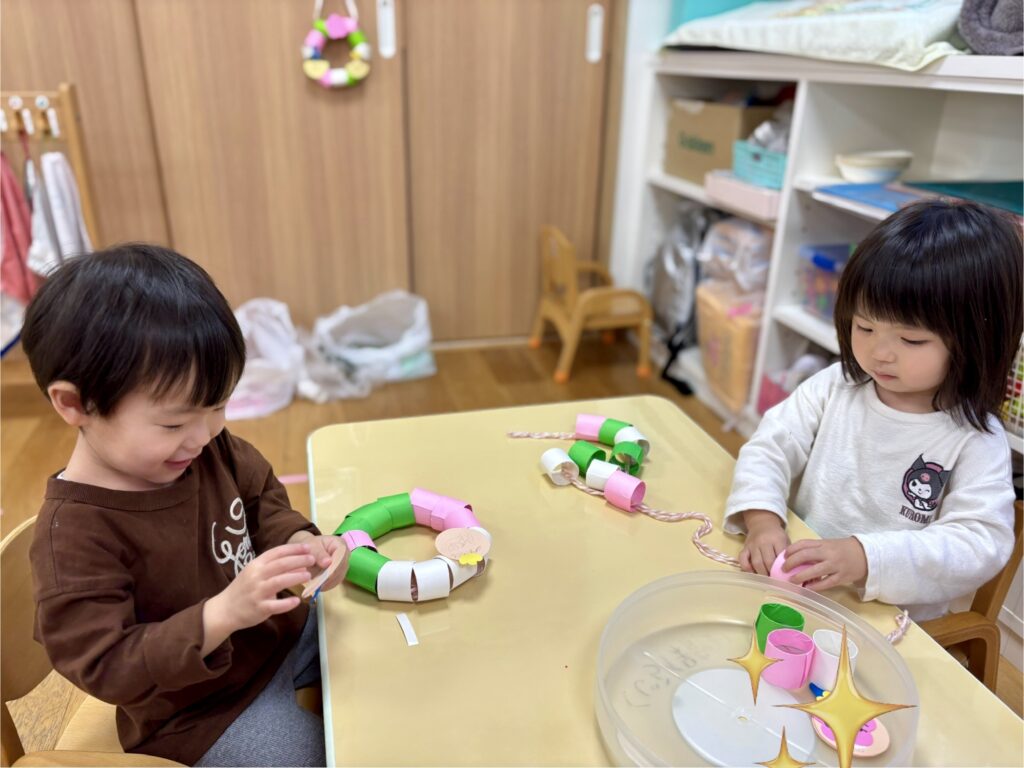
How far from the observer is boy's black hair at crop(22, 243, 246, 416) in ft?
2.30

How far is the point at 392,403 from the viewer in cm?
259

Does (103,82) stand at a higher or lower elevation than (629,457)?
higher

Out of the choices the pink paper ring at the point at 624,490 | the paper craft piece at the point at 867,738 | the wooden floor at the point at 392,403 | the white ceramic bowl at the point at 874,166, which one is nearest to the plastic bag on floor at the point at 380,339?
the wooden floor at the point at 392,403

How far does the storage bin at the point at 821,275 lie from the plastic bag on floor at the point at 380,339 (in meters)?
1.25

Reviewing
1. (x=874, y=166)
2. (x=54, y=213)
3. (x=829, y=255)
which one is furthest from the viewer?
(x=54, y=213)

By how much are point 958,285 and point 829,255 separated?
126 centimetres

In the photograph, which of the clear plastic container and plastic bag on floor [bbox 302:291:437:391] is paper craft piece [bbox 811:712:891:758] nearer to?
the clear plastic container

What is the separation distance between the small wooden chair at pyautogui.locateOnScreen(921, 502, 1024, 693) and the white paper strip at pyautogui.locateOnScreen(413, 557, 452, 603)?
0.54 meters

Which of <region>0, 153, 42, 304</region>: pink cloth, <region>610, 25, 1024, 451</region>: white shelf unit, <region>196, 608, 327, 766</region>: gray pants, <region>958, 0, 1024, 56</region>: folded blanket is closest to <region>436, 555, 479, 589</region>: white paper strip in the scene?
<region>196, 608, 327, 766</region>: gray pants

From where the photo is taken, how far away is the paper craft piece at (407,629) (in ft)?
Result: 2.44

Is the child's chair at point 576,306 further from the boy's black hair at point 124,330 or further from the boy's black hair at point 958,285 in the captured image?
the boy's black hair at point 124,330

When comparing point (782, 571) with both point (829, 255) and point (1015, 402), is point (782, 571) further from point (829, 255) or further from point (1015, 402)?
point (829, 255)

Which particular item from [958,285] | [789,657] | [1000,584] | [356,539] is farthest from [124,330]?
[1000,584]

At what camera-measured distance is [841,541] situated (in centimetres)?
85
